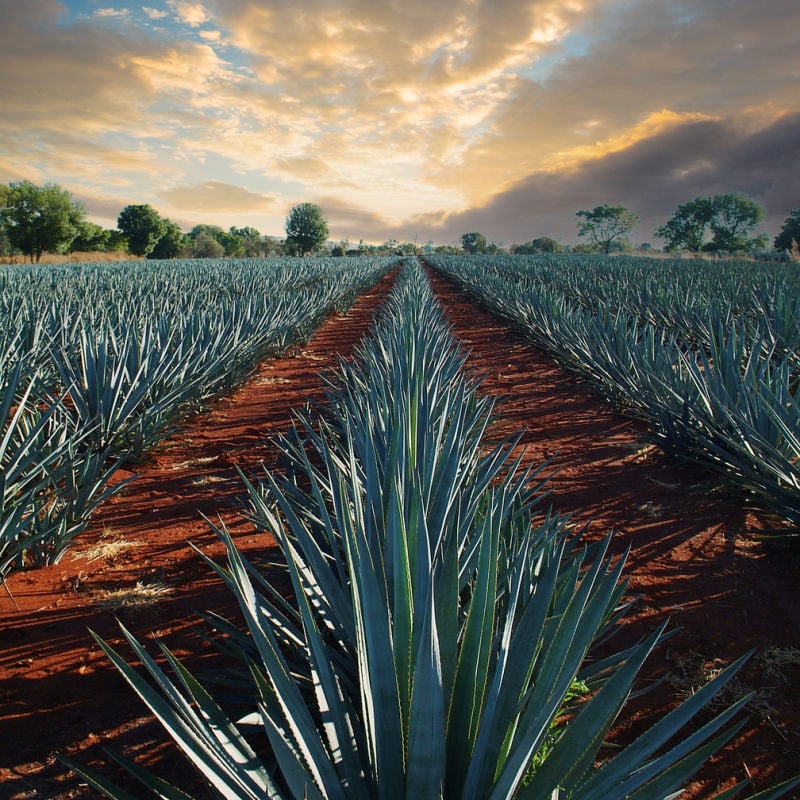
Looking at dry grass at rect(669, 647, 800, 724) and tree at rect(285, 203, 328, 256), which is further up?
tree at rect(285, 203, 328, 256)

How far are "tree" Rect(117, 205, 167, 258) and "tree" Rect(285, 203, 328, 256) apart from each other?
23.1 metres

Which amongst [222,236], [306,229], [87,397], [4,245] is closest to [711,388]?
[87,397]

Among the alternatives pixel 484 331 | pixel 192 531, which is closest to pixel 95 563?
pixel 192 531

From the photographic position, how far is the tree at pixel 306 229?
7894 centimetres

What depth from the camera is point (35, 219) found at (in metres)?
46.7

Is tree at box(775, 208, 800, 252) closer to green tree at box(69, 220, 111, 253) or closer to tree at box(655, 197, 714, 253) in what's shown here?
tree at box(655, 197, 714, 253)

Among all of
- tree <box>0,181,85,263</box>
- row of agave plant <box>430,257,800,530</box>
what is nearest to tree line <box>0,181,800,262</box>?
tree <box>0,181,85,263</box>

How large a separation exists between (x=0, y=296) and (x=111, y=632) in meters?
7.42

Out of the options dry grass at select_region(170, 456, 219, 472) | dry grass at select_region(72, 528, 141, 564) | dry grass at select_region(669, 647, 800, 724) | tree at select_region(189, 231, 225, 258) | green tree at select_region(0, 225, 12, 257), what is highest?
tree at select_region(189, 231, 225, 258)

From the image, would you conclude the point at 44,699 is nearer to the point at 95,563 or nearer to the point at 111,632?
the point at 111,632

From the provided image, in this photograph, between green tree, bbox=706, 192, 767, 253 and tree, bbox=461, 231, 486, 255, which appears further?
tree, bbox=461, 231, 486, 255

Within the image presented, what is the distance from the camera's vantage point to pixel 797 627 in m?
1.95

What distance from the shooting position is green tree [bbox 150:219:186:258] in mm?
62812

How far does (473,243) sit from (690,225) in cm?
5107
